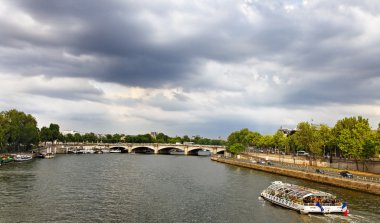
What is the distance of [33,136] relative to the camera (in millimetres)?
163125

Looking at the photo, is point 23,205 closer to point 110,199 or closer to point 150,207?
point 110,199

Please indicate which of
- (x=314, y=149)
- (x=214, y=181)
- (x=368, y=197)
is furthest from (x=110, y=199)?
(x=314, y=149)

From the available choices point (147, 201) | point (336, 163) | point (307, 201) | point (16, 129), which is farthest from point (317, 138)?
point (16, 129)

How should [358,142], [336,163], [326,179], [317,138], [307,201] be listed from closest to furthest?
[307,201]
[326,179]
[358,142]
[336,163]
[317,138]

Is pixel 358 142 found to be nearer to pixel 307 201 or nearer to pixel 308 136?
pixel 308 136

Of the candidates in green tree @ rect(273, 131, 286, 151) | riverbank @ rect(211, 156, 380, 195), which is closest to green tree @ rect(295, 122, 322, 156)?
riverbank @ rect(211, 156, 380, 195)

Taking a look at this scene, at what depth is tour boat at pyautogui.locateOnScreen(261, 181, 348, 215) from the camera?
50.0m

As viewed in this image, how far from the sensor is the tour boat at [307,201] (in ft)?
164

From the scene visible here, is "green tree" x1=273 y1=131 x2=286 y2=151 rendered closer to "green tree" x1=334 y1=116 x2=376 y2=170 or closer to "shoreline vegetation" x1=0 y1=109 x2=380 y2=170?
"shoreline vegetation" x1=0 y1=109 x2=380 y2=170

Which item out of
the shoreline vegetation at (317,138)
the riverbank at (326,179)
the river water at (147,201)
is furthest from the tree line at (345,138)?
the river water at (147,201)

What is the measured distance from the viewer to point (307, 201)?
52.0 m

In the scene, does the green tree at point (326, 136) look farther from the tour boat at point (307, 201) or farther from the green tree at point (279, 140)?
the tour boat at point (307, 201)

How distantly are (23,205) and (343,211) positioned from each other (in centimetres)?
4408

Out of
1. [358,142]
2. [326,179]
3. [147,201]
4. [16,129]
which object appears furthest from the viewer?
[16,129]
